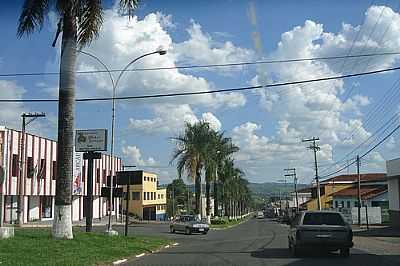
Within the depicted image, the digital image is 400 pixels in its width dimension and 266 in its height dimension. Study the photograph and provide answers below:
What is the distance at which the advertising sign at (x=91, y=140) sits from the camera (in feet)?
103

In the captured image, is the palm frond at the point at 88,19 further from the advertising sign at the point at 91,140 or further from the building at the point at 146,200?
the building at the point at 146,200

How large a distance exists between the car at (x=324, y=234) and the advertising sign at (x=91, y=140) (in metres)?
14.4

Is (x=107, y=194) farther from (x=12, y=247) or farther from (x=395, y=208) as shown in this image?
(x=395, y=208)

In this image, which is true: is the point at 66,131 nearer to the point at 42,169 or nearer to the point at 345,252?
the point at 345,252

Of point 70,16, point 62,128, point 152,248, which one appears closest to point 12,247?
point 62,128

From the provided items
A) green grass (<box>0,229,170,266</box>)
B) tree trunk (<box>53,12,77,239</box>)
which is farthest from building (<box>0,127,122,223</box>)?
green grass (<box>0,229,170,266</box>)

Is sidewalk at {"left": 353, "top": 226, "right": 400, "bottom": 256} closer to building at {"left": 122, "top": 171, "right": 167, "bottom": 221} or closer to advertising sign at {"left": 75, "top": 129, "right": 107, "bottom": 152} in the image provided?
advertising sign at {"left": 75, "top": 129, "right": 107, "bottom": 152}

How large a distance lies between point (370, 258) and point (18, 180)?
37273 mm

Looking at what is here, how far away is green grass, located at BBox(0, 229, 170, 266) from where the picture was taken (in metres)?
15.7

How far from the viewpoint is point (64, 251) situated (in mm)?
18172

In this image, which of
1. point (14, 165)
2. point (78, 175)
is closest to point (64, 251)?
point (14, 165)

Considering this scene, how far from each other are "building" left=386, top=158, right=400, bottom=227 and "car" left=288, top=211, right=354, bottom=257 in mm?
32324

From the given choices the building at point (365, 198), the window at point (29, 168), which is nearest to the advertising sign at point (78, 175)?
the window at point (29, 168)

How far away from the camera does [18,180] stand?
1956 inches
